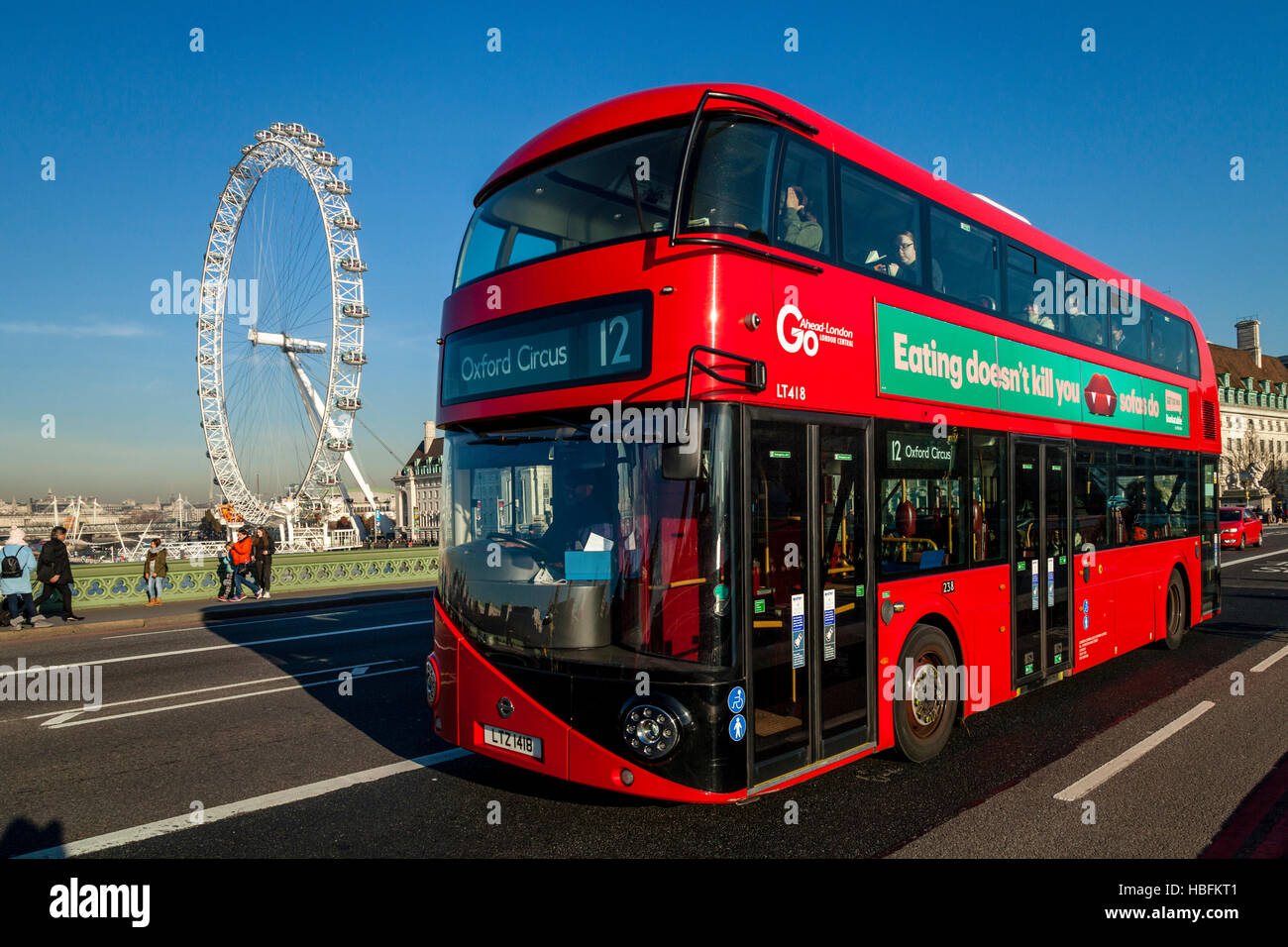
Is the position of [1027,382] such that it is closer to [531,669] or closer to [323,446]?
[531,669]

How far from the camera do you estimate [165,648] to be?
13031 millimetres

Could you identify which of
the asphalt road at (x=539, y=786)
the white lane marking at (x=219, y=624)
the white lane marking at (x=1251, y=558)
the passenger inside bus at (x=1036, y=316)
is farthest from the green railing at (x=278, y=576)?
the white lane marking at (x=1251, y=558)

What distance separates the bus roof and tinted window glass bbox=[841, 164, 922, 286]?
0.15 metres

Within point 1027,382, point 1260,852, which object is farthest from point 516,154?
point 1260,852

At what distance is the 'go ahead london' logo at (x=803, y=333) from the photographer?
208 inches

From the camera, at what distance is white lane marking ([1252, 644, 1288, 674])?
32.6 feet

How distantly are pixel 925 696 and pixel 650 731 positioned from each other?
2689 millimetres

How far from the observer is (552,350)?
17.6 feet

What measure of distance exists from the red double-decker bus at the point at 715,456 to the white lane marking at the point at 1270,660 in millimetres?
4567

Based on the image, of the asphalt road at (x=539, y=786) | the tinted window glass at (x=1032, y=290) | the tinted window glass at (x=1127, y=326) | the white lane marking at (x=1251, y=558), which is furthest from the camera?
the white lane marking at (x=1251, y=558)

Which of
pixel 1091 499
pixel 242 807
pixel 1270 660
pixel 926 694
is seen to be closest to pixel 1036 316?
pixel 1091 499

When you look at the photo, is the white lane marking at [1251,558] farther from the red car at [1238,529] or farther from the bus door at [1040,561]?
the bus door at [1040,561]

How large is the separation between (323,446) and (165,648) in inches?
1288
